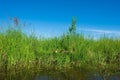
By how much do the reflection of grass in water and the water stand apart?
45cm

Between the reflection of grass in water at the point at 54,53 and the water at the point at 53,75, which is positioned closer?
the water at the point at 53,75

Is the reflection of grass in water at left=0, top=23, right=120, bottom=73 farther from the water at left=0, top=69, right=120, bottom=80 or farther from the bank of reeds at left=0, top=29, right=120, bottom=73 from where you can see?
the water at left=0, top=69, right=120, bottom=80

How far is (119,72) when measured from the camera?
983 cm

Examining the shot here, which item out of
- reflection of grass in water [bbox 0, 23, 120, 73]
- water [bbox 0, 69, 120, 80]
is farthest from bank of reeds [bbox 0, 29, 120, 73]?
water [bbox 0, 69, 120, 80]

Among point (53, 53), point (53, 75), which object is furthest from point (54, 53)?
point (53, 75)

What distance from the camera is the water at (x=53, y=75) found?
27.4 ft

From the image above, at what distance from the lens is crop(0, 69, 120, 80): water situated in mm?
8352

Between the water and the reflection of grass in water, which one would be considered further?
the reflection of grass in water

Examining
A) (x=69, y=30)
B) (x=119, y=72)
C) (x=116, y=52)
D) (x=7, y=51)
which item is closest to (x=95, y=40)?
(x=116, y=52)

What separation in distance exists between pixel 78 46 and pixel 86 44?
55 centimetres

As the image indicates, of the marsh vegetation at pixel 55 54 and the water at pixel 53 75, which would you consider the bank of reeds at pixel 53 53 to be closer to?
the marsh vegetation at pixel 55 54

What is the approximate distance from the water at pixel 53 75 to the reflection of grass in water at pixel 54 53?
1.46 feet

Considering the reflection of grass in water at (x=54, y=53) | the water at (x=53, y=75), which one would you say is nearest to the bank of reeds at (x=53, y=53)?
the reflection of grass in water at (x=54, y=53)

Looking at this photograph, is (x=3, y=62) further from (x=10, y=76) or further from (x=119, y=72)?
(x=119, y=72)
